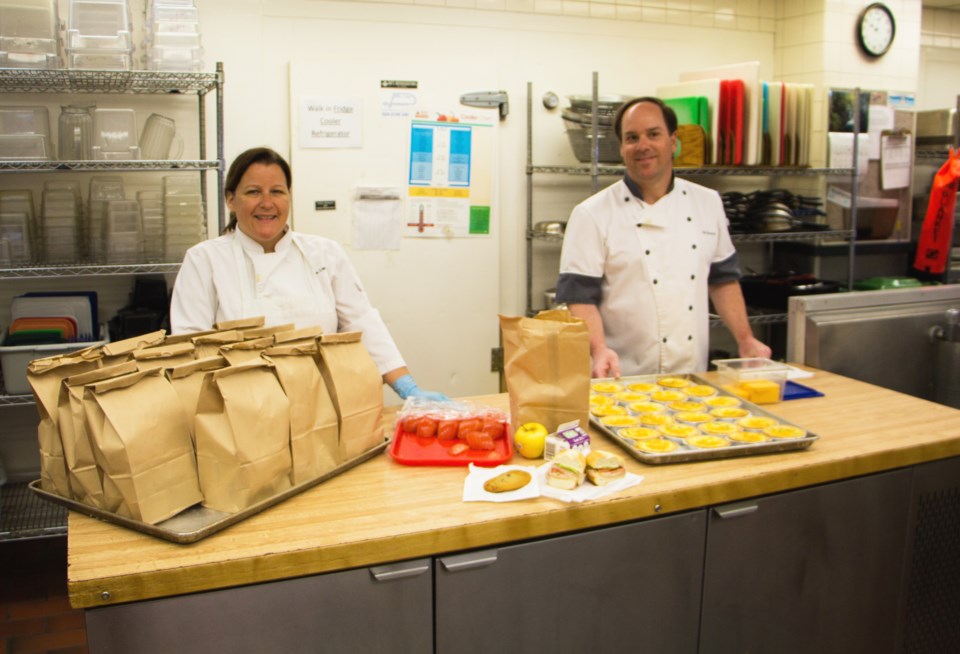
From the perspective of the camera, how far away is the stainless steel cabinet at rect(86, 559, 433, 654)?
1.29 meters

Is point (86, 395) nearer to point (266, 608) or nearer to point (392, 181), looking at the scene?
point (266, 608)

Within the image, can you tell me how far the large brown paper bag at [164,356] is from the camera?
1.60 m

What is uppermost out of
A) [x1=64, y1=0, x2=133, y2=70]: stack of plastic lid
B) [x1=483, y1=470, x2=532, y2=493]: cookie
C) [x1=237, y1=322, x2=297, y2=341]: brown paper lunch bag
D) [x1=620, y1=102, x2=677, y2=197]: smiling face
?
[x1=64, y1=0, x2=133, y2=70]: stack of plastic lid

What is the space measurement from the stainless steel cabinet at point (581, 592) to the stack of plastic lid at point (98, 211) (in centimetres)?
251

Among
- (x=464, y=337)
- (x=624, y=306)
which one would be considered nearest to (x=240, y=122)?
(x=464, y=337)

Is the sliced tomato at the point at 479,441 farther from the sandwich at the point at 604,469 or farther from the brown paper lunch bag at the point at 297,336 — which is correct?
the brown paper lunch bag at the point at 297,336

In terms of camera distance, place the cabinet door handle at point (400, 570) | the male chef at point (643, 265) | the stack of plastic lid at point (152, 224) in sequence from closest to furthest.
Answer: the cabinet door handle at point (400, 570) < the male chef at point (643, 265) < the stack of plastic lid at point (152, 224)

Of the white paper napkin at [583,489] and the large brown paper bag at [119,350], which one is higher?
the large brown paper bag at [119,350]

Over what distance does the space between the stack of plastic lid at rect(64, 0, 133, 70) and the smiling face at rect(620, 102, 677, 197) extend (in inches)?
80.8

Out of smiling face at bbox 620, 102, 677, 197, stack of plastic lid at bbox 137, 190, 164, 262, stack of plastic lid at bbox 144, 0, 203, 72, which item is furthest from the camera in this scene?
stack of plastic lid at bbox 137, 190, 164, 262

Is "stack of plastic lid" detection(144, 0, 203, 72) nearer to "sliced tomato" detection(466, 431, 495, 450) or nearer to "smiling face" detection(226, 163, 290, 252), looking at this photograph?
"smiling face" detection(226, 163, 290, 252)

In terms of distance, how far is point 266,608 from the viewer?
135 cm

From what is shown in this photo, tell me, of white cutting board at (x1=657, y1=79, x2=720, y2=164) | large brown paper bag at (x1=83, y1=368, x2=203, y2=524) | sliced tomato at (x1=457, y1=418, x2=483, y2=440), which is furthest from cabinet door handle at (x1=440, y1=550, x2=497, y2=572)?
white cutting board at (x1=657, y1=79, x2=720, y2=164)

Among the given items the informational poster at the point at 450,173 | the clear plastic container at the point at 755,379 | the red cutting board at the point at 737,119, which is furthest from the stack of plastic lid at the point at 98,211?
the red cutting board at the point at 737,119
